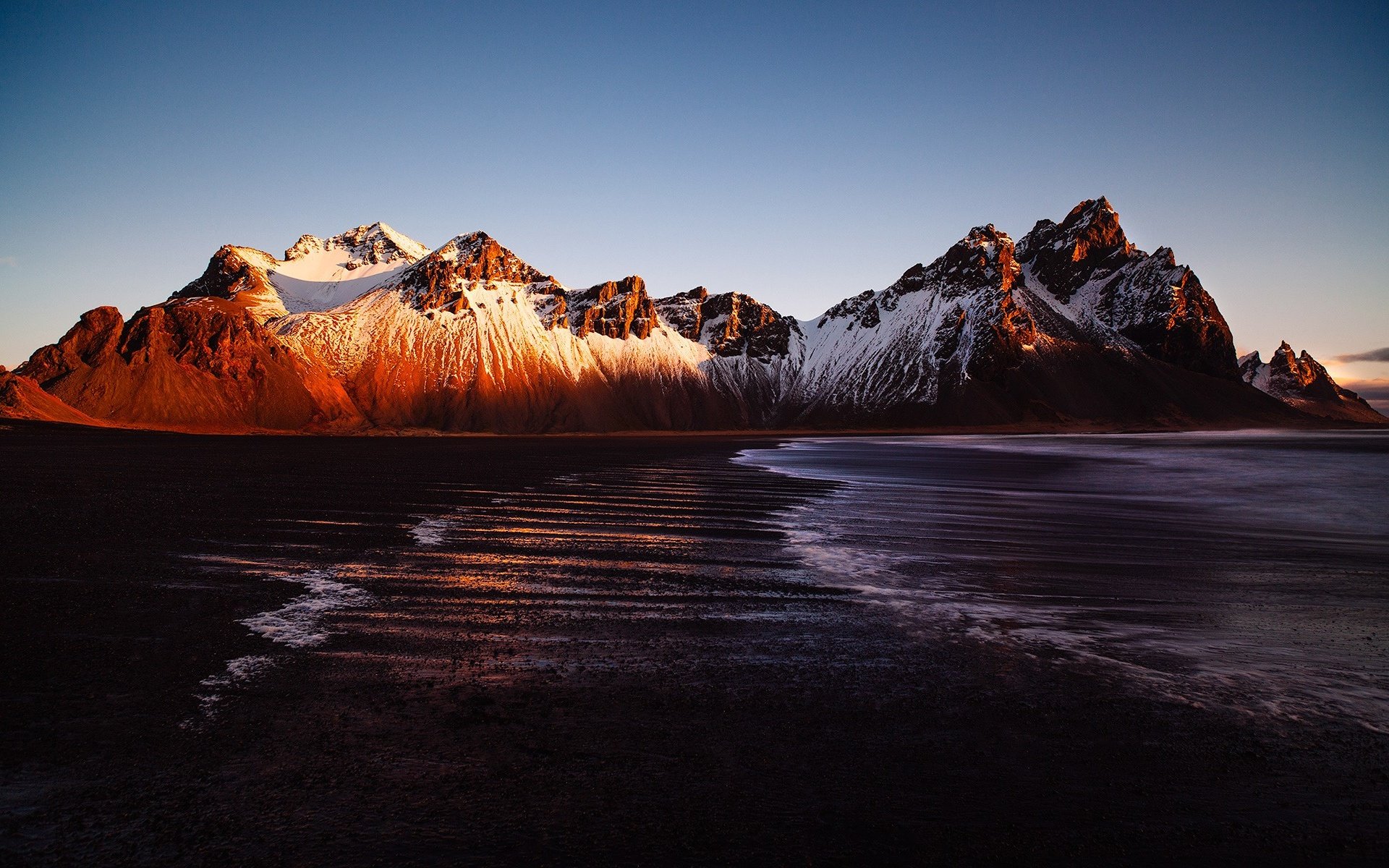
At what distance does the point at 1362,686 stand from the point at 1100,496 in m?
27.4

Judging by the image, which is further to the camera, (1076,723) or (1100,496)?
(1100,496)

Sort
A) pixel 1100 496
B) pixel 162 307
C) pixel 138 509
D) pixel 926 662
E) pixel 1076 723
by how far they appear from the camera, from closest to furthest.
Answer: pixel 1076 723, pixel 926 662, pixel 138 509, pixel 1100 496, pixel 162 307

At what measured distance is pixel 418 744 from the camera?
716cm

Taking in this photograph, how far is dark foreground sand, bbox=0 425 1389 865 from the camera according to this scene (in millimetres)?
5695

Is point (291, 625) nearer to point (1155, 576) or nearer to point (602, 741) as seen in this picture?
point (602, 741)

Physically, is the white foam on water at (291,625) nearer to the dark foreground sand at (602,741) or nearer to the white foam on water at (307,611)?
the white foam on water at (307,611)

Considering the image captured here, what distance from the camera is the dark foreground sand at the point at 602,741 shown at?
224 inches

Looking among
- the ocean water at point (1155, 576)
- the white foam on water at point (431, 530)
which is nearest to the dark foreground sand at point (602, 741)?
the ocean water at point (1155, 576)

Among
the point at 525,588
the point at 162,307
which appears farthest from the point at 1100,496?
the point at 162,307

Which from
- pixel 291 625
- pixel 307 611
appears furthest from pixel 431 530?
pixel 291 625

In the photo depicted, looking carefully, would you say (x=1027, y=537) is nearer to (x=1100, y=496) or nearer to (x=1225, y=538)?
(x=1225, y=538)

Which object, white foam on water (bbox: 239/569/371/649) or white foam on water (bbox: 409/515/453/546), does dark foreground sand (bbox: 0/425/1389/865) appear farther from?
white foam on water (bbox: 409/515/453/546)

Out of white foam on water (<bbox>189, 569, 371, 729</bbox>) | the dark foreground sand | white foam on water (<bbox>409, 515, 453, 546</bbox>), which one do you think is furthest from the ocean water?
white foam on water (<bbox>409, 515, 453, 546</bbox>)

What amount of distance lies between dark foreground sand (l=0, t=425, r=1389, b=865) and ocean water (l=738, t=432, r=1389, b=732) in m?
1.02
